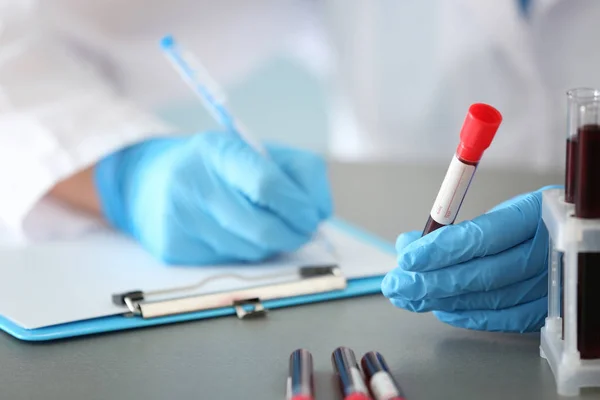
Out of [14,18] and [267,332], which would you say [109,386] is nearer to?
[267,332]

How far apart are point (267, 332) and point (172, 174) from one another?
0.88 ft

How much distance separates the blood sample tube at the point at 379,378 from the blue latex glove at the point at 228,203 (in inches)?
11.8

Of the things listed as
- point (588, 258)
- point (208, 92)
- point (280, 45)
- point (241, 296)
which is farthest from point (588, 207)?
point (280, 45)

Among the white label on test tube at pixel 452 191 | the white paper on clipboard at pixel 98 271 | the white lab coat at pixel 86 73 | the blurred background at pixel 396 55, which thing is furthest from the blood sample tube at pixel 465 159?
the blurred background at pixel 396 55

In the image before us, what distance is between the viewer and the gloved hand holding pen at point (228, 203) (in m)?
0.87

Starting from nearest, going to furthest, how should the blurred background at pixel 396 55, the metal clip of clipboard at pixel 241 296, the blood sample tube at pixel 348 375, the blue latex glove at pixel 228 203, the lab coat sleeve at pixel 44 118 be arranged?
the blood sample tube at pixel 348 375, the metal clip of clipboard at pixel 241 296, the blue latex glove at pixel 228 203, the lab coat sleeve at pixel 44 118, the blurred background at pixel 396 55

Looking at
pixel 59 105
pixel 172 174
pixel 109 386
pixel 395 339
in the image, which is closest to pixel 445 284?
pixel 395 339

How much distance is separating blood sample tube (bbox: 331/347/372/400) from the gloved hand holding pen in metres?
0.28

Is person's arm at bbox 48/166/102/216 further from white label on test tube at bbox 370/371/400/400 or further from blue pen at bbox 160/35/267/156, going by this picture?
white label on test tube at bbox 370/371/400/400

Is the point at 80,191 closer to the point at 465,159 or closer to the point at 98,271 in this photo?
the point at 98,271

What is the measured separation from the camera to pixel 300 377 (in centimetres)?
55

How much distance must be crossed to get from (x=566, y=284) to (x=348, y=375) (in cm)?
16

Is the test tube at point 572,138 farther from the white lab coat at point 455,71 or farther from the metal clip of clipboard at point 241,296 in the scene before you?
the white lab coat at point 455,71

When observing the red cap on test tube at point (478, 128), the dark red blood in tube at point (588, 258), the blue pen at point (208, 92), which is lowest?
the dark red blood in tube at point (588, 258)
